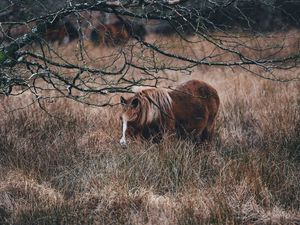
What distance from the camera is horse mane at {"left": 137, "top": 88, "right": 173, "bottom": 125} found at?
22.1 feet

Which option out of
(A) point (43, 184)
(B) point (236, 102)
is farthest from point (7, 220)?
(B) point (236, 102)

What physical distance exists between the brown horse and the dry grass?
228 mm

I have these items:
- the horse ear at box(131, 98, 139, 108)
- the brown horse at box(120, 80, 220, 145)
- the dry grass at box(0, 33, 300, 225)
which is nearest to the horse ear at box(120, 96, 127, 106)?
the brown horse at box(120, 80, 220, 145)

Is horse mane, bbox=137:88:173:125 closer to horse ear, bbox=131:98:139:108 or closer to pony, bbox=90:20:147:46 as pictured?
horse ear, bbox=131:98:139:108

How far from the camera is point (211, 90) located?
7578 millimetres

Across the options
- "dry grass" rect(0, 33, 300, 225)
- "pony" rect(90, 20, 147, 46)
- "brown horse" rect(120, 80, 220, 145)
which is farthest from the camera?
"brown horse" rect(120, 80, 220, 145)

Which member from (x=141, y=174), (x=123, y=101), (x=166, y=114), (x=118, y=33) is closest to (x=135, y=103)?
(x=123, y=101)

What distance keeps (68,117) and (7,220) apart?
2.68m

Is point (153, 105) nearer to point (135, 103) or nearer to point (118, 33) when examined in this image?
point (135, 103)

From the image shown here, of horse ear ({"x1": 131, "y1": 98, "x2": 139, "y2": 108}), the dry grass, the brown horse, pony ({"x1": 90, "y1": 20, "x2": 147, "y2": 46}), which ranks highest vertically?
pony ({"x1": 90, "y1": 20, "x2": 147, "y2": 46})

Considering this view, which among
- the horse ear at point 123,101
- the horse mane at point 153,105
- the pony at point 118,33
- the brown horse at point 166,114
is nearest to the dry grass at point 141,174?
the brown horse at point 166,114

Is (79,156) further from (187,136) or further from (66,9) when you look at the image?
(66,9)

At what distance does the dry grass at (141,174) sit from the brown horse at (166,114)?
23cm

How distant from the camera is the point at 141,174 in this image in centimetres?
Answer: 586
